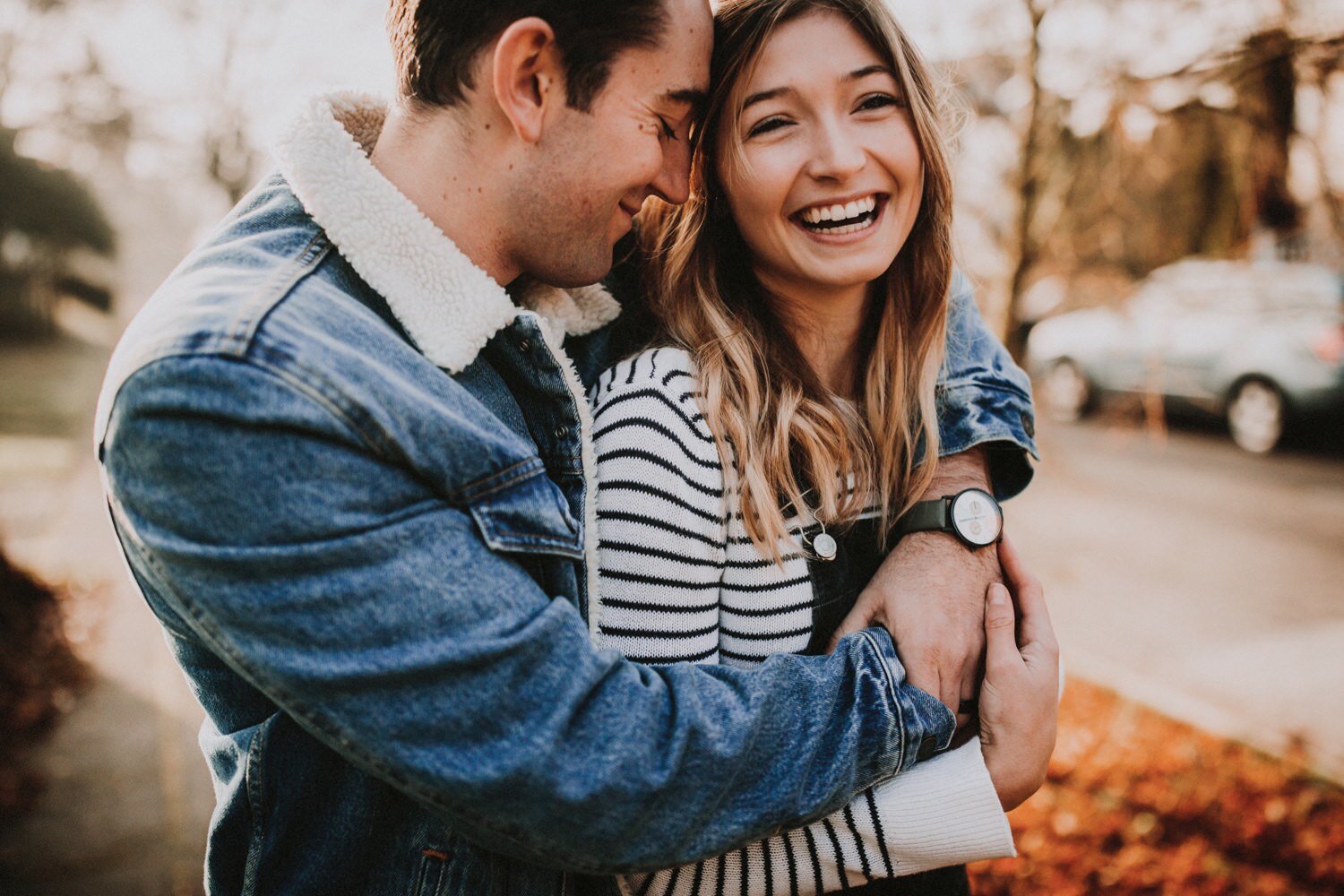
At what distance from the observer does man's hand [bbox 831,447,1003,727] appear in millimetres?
1664

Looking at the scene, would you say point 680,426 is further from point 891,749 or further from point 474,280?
point 891,749

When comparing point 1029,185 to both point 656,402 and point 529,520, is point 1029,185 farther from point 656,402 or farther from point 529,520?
point 529,520

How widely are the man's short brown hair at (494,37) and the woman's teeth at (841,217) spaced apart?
524mm

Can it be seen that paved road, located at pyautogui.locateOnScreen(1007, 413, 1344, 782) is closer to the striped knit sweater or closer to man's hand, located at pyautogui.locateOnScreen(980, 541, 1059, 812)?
man's hand, located at pyautogui.locateOnScreen(980, 541, 1059, 812)

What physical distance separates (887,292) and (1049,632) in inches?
35.5

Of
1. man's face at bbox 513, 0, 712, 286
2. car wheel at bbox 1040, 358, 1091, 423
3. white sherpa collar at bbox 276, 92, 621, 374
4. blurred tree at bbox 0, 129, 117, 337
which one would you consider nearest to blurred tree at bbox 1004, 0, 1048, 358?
man's face at bbox 513, 0, 712, 286

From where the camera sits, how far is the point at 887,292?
2240mm

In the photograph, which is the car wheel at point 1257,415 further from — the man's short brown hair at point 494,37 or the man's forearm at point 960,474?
the man's short brown hair at point 494,37

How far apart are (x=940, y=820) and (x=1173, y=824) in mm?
2367

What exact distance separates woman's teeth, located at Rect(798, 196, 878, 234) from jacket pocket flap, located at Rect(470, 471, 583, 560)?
909mm

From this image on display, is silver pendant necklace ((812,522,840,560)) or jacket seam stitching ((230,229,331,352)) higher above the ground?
jacket seam stitching ((230,229,331,352))

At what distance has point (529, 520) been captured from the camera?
53.0 inches

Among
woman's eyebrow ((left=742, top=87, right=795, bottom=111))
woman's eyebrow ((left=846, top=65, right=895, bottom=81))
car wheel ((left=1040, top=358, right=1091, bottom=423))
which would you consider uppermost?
woman's eyebrow ((left=846, top=65, right=895, bottom=81))

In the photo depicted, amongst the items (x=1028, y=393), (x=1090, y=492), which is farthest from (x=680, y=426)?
(x=1090, y=492)
